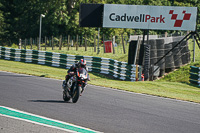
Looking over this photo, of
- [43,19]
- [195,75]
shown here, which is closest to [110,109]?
[195,75]

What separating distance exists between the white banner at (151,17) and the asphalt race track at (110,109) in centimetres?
781

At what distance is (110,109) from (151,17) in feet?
39.9

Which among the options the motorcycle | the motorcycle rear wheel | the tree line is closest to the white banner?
the motorcycle

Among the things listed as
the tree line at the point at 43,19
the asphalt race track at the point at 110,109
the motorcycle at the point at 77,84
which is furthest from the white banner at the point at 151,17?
the tree line at the point at 43,19

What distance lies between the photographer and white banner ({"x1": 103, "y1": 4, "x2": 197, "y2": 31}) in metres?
22.3

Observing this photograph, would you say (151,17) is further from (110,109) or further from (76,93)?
(110,109)

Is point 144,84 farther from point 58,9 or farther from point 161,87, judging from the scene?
point 58,9

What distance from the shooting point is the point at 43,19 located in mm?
55688

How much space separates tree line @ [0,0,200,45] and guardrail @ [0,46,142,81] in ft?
72.5

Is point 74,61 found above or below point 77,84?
below

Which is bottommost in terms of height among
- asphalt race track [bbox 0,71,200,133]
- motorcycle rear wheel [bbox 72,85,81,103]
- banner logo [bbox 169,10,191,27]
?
asphalt race track [bbox 0,71,200,133]

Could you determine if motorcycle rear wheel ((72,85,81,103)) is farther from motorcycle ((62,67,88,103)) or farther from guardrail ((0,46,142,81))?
guardrail ((0,46,142,81))

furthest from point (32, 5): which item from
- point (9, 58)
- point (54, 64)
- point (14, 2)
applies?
point (54, 64)

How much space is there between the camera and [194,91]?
63.9ft
